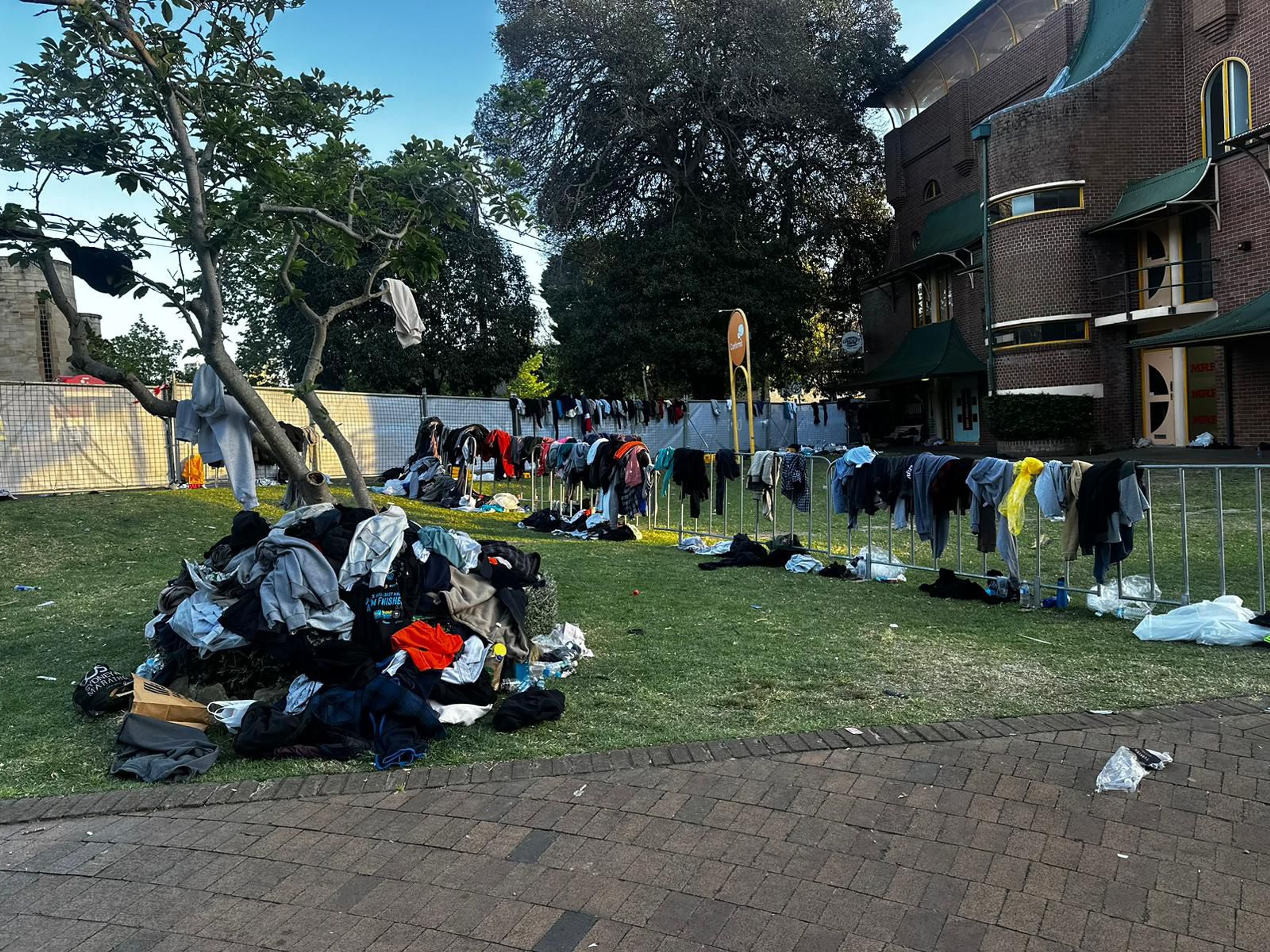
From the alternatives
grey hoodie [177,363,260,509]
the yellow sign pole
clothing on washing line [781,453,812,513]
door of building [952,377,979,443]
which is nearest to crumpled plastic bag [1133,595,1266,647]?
clothing on washing line [781,453,812,513]

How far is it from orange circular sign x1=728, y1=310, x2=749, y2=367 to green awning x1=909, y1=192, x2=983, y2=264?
40.2 feet

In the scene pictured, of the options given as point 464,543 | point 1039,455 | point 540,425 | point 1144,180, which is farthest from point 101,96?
point 1144,180

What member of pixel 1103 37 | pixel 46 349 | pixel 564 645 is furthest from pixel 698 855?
pixel 46 349

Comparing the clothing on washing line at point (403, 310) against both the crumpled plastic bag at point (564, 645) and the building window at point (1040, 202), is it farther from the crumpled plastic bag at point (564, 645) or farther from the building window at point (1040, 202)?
the building window at point (1040, 202)

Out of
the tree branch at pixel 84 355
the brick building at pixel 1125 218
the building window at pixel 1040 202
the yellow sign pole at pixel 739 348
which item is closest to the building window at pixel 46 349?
the yellow sign pole at pixel 739 348

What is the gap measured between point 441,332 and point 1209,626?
2883cm

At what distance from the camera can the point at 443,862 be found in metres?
3.44

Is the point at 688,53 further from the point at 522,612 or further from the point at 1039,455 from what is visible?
the point at 522,612

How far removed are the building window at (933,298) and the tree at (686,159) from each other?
3.86m

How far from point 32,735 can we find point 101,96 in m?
4.42

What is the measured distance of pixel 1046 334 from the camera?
24016 mm

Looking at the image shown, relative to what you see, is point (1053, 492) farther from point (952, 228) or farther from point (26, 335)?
point (26, 335)

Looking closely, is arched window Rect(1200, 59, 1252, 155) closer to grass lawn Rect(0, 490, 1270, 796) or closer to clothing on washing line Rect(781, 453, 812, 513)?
clothing on washing line Rect(781, 453, 812, 513)

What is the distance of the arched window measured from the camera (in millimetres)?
20250
